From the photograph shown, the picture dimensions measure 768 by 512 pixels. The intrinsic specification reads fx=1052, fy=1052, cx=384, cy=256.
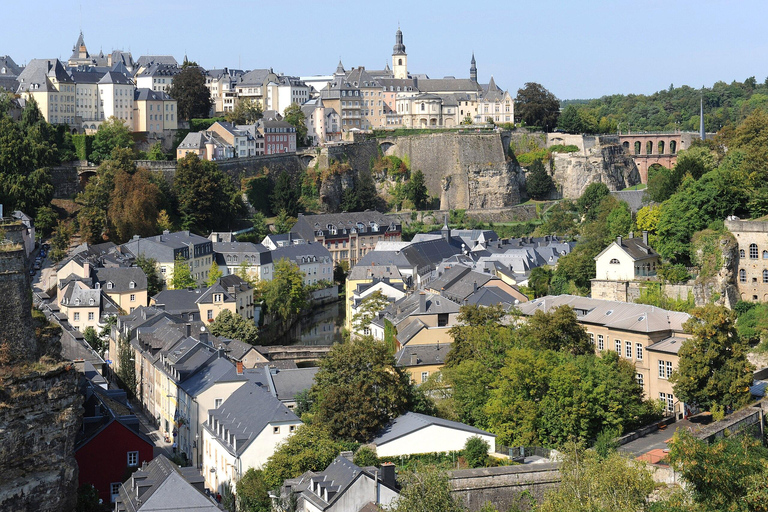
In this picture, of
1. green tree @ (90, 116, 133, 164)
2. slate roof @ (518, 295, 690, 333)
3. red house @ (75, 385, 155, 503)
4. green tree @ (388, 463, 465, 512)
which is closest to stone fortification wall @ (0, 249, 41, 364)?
red house @ (75, 385, 155, 503)

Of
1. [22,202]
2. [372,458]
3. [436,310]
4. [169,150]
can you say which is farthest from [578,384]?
[169,150]

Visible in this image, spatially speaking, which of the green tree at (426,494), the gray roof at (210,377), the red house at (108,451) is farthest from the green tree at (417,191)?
the green tree at (426,494)

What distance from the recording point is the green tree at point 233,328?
4412 cm

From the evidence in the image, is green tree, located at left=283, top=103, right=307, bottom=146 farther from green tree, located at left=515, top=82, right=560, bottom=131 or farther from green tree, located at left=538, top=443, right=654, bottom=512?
green tree, located at left=538, top=443, right=654, bottom=512

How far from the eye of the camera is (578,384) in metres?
27.2

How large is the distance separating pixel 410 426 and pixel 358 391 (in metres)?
1.58

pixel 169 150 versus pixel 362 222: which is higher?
pixel 169 150

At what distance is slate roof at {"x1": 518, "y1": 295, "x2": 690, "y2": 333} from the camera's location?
106ft

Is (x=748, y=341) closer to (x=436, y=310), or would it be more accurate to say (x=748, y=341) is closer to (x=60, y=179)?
(x=436, y=310)

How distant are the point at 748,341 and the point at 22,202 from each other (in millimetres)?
39422

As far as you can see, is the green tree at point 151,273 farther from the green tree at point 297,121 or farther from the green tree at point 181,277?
the green tree at point 297,121

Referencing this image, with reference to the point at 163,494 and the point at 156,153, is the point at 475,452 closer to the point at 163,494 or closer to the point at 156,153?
the point at 163,494

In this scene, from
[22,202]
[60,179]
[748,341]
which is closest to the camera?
[748,341]

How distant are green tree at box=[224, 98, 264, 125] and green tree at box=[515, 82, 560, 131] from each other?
22.2m
